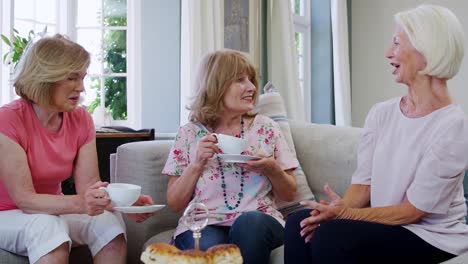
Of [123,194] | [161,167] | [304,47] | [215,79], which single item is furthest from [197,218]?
[304,47]

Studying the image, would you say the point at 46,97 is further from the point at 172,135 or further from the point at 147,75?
the point at 147,75

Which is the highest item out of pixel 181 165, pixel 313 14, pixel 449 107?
pixel 313 14

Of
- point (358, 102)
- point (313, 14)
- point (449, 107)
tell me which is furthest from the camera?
point (358, 102)

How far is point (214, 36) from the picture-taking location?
357 cm

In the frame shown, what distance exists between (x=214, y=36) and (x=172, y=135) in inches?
26.5

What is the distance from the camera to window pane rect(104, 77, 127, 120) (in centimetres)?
392

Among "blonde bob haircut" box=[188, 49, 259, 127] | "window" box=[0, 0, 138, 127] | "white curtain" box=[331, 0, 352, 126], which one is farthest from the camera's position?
"white curtain" box=[331, 0, 352, 126]

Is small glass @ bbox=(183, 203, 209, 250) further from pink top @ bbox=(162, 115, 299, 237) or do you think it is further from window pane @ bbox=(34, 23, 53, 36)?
window pane @ bbox=(34, 23, 53, 36)

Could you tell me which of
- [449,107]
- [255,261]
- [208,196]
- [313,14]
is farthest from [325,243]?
[313,14]

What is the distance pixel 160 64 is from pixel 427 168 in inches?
98.6

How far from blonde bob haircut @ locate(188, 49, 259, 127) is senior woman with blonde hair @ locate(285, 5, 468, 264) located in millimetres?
601

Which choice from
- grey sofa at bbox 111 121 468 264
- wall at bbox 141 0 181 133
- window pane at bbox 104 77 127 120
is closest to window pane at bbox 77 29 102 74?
window pane at bbox 104 77 127 120

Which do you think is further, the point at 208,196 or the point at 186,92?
the point at 186,92

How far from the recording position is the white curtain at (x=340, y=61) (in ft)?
17.4
